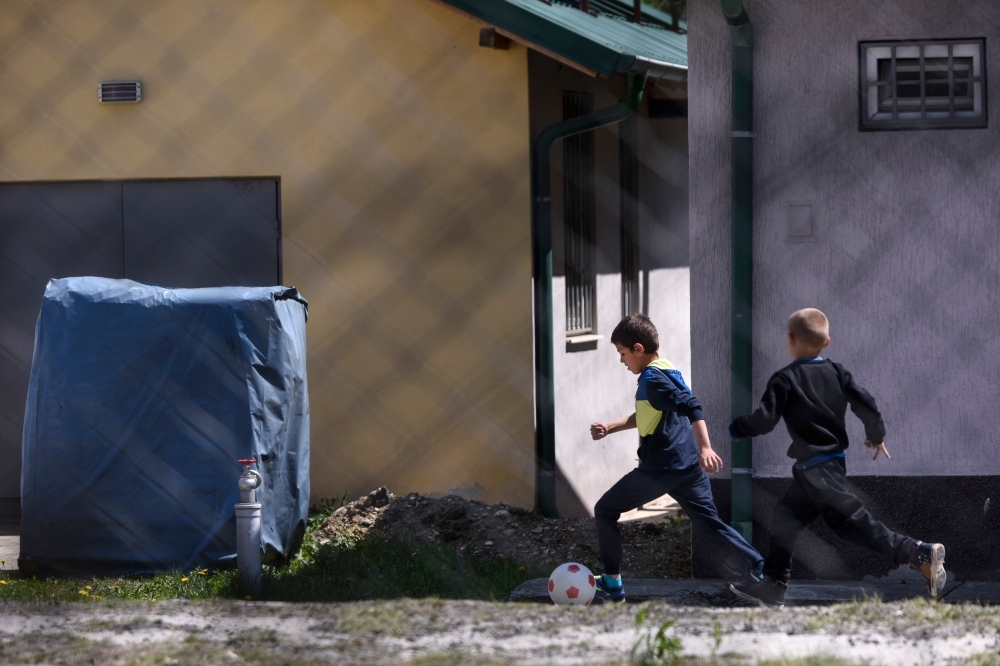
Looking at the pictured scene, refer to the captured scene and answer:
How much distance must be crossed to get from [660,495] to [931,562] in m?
1.20

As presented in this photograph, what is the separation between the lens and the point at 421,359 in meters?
8.59

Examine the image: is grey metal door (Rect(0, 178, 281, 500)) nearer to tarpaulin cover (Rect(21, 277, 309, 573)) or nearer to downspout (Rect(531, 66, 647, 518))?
downspout (Rect(531, 66, 647, 518))

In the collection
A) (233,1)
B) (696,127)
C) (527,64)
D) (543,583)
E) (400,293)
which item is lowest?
(543,583)

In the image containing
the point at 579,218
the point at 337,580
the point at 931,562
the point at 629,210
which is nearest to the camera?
the point at 931,562

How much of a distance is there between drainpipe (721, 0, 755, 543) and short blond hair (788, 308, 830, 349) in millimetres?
701

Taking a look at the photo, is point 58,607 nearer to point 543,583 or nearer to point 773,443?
point 543,583

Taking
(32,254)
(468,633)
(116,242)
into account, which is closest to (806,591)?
(468,633)

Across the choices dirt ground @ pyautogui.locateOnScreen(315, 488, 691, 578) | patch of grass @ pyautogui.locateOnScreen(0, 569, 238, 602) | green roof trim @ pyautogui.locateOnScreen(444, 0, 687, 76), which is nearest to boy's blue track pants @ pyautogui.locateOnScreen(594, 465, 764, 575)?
dirt ground @ pyautogui.locateOnScreen(315, 488, 691, 578)

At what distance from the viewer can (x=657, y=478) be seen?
5.88 meters

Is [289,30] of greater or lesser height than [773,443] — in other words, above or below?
above

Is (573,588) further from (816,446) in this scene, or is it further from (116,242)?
(116,242)

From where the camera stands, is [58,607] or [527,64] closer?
[58,607]

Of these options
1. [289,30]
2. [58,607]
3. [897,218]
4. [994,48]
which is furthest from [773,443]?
[289,30]

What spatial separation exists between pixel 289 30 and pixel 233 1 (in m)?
0.45
